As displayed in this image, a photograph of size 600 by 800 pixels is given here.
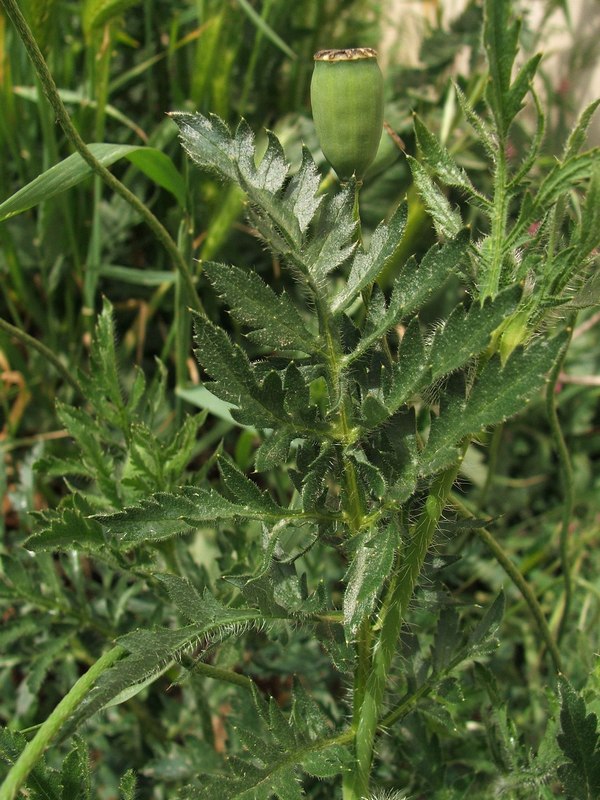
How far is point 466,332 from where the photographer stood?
2.22 ft

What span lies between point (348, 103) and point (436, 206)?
115 millimetres

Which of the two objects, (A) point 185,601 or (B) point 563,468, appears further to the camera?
(B) point 563,468

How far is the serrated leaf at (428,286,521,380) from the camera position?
2.14 feet

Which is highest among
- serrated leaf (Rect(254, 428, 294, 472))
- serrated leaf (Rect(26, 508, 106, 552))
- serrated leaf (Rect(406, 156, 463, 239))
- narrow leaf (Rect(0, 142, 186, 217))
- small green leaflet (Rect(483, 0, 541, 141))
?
small green leaflet (Rect(483, 0, 541, 141))

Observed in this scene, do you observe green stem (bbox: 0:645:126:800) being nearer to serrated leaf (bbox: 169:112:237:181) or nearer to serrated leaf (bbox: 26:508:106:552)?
serrated leaf (bbox: 26:508:106:552)

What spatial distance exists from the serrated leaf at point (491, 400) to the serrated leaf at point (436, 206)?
0.14 m

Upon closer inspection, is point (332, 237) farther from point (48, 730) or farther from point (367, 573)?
point (48, 730)

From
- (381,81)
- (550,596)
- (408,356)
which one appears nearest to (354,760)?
(408,356)

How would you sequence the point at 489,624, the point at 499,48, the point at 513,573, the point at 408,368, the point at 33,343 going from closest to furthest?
the point at 499,48 → the point at 408,368 → the point at 489,624 → the point at 513,573 → the point at 33,343

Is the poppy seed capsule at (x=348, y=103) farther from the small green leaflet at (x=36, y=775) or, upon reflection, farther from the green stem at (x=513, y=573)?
the small green leaflet at (x=36, y=775)

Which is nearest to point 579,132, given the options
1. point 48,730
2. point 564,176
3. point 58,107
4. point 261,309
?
point 564,176

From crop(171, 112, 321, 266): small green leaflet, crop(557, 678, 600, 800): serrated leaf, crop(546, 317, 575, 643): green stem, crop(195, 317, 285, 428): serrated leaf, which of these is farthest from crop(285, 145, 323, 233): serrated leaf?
crop(557, 678, 600, 800): serrated leaf

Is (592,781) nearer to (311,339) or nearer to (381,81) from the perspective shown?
(311,339)

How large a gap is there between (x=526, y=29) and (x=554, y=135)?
0.30 m
